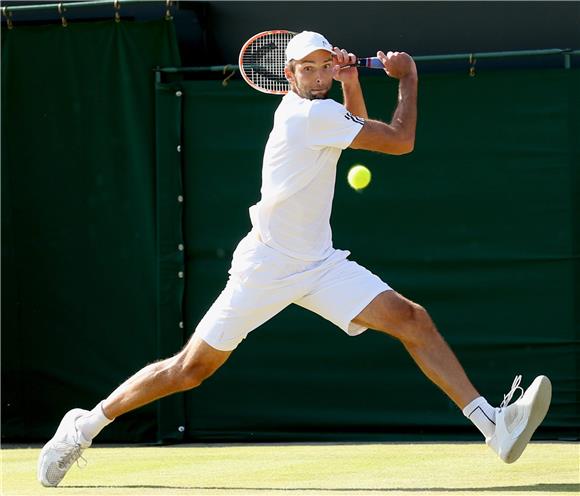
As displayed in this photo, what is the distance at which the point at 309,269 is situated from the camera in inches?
200

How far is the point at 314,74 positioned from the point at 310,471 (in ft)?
5.94

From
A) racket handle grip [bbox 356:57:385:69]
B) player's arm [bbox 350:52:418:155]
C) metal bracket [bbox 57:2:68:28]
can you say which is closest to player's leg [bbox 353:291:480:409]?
player's arm [bbox 350:52:418:155]

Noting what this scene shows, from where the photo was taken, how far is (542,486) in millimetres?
4914

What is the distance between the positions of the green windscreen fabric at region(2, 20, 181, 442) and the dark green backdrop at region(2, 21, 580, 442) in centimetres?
1

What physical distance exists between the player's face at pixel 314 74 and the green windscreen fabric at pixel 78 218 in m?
2.43

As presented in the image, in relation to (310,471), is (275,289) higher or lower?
higher

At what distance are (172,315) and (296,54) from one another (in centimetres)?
265

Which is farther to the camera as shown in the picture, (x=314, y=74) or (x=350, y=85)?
(x=350, y=85)

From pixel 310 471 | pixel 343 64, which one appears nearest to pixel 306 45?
pixel 343 64

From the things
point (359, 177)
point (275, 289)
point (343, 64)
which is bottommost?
point (275, 289)

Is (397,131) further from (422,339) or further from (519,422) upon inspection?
(519,422)

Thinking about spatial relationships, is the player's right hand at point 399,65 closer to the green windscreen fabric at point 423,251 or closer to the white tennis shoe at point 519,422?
the white tennis shoe at point 519,422

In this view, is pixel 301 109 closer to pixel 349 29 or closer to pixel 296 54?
pixel 296 54

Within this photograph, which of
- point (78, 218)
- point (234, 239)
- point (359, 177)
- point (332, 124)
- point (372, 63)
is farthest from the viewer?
point (78, 218)
